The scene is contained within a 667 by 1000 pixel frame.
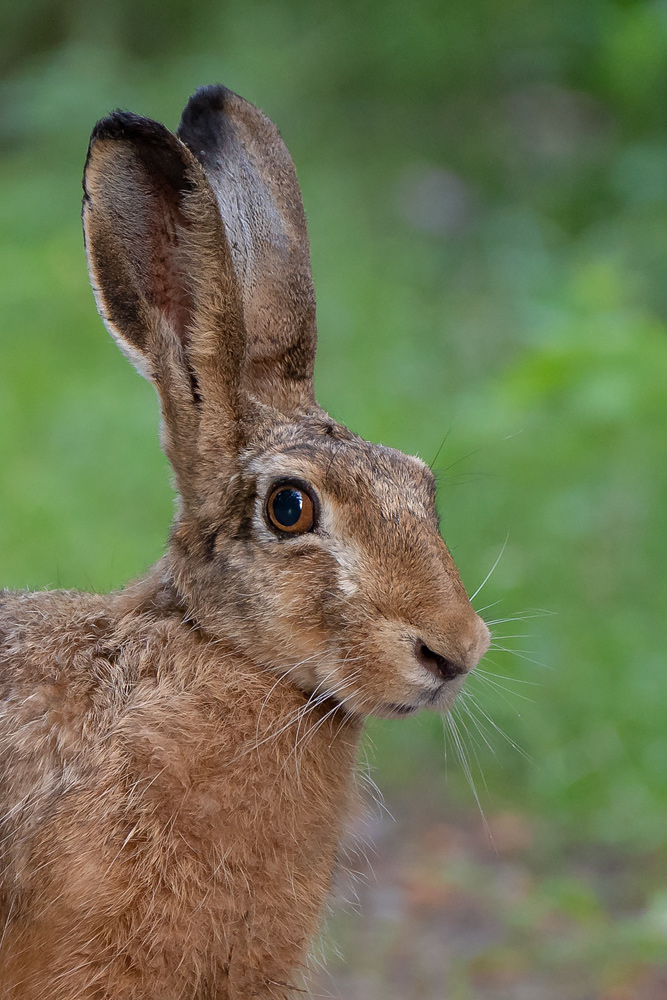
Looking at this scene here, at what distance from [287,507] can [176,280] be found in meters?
0.57

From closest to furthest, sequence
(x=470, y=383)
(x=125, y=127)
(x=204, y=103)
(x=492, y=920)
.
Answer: (x=125, y=127) < (x=204, y=103) < (x=492, y=920) < (x=470, y=383)

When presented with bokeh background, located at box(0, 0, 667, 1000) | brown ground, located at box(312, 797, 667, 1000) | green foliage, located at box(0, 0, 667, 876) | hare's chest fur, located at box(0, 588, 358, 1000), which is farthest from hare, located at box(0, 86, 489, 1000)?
brown ground, located at box(312, 797, 667, 1000)

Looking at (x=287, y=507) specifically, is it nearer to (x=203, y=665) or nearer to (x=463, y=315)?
(x=203, y=665)

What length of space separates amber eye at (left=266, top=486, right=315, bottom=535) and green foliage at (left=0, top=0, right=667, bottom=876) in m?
0.91

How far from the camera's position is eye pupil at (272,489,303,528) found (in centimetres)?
279

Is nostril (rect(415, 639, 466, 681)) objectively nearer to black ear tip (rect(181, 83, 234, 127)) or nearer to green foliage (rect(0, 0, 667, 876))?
green foliage (rect(0, 0, 667, 876))

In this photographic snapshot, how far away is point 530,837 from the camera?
4766mm

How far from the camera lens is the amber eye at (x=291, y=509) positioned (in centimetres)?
279

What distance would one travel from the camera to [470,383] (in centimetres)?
734

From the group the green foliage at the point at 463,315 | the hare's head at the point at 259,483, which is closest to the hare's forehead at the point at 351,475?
the hare's head at the point at 259,483

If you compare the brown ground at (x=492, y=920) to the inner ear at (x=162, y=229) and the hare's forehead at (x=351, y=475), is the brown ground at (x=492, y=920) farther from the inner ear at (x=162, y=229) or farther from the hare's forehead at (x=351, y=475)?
the inner ear at (x=162, y=229)

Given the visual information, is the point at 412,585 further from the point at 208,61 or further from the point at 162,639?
the point at 208,61

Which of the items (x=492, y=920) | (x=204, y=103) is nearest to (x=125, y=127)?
(x=204, y=103)

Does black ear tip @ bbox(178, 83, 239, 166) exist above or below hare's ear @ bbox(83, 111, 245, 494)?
above
